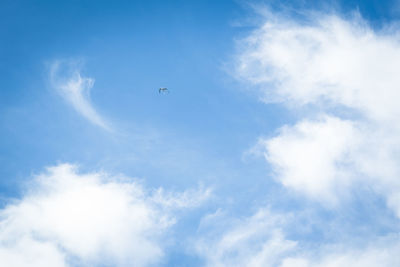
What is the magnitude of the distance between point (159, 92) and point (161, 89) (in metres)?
1.33

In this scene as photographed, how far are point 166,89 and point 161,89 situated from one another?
1.60m

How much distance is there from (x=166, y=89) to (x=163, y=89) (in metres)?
0.96

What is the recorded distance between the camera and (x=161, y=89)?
255 feet

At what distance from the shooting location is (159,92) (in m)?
78.4

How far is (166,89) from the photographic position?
77.9 meters

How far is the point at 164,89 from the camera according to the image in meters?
77.8

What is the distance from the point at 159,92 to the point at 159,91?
0.38 m

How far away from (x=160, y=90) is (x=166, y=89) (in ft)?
6.44

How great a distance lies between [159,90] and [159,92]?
757 millimetres

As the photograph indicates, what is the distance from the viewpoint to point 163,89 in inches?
3059

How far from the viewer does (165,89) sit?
77812 mm

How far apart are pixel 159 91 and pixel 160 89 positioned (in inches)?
30.3

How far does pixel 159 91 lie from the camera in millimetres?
78125
